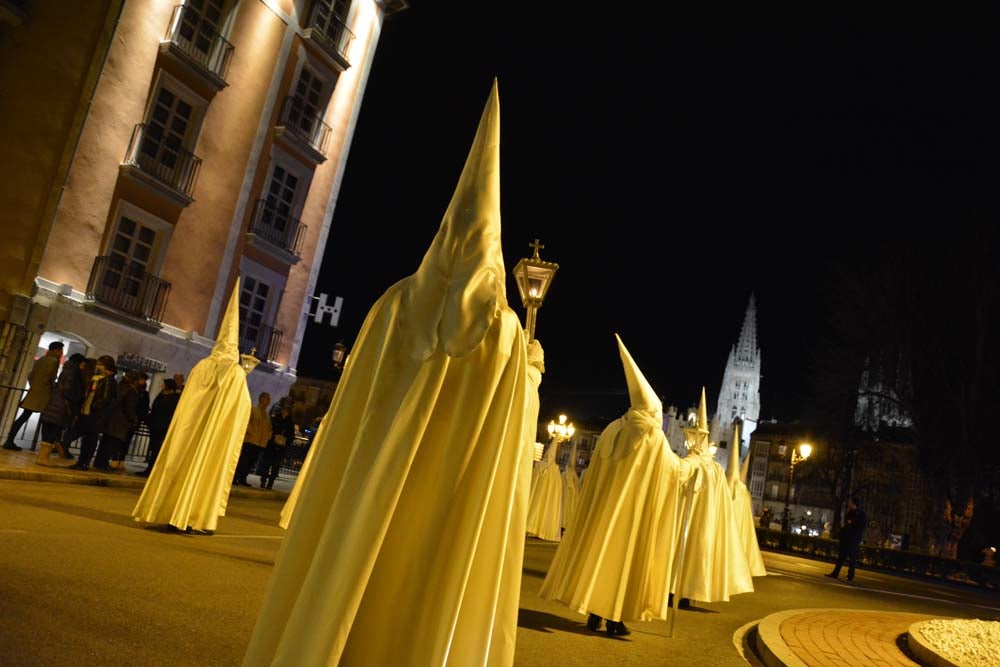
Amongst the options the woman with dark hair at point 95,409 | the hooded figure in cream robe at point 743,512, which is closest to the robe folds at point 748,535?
the hooded figure in cream robe at point 743,512

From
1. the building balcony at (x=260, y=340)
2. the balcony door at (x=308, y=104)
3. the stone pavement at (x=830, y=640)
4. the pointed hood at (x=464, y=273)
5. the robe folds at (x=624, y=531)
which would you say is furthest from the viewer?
the balcony door at (x=308, y=104)

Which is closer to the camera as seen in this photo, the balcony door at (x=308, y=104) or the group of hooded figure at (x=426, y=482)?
the group of hooded figure at (x=426, y=482)

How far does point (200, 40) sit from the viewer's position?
22406mm

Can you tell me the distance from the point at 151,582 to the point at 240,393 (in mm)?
4082

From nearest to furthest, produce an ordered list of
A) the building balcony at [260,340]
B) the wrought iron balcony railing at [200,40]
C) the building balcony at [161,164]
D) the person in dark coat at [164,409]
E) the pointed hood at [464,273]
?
1. the pointed hood at [464,273]
2. the person in dark coat at [164,409]
3. the building balcony at [161,164]
4. the wrought iron balcony railing at [200,40]
5. the building balcony at [260,340]

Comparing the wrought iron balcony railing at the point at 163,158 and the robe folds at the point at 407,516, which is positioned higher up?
the wrought iron balcony railing at the point at 163,158

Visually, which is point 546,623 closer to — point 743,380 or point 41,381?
point 41,381

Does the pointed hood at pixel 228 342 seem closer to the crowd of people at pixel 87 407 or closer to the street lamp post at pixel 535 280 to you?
the street lamp post at pixel 535 280

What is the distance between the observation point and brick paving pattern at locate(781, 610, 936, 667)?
7282 millimetres

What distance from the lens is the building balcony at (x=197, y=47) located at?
68.6 feet

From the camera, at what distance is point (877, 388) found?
37250 millimetres

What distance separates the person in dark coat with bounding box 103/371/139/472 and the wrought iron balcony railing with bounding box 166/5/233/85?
1122 centimetres

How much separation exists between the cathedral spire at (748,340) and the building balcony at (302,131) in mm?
137586

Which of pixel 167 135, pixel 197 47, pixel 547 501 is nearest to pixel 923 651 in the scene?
pixel 547 501
